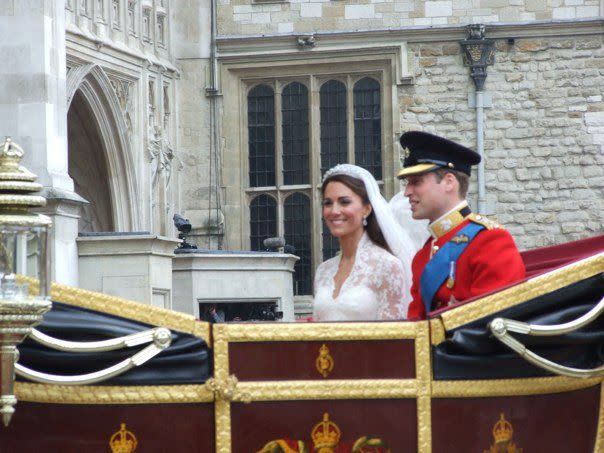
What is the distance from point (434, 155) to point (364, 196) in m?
0.53

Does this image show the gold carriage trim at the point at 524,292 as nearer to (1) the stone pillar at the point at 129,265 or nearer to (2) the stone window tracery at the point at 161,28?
(1) the stone pillar at the point at 129,265

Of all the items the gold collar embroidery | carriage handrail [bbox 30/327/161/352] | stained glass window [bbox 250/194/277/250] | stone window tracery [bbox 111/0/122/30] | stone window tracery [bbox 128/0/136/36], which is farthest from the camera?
stained glass window [bbox 250/194/277/250]

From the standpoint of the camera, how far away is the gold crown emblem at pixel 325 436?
5.44 m

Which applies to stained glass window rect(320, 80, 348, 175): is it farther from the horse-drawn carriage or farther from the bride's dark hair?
the horse-drawn carriage

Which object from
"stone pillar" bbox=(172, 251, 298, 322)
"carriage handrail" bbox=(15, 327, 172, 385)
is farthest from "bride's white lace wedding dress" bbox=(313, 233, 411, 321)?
"stone pillar" bbox=(172, 251, 298, 322)

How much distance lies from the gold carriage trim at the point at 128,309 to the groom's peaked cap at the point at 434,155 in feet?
3.63

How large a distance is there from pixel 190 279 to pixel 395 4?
570 centimetres

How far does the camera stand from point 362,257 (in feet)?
21.9

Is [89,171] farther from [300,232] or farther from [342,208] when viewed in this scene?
[342,208]

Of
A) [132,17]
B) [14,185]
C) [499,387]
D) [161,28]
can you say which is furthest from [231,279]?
[14,185]

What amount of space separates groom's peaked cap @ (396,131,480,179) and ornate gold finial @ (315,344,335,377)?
93cm

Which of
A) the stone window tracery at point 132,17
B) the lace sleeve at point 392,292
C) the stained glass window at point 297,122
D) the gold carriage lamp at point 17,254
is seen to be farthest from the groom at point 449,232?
the stained glass window at point 297,122

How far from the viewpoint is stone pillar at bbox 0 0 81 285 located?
49.1 feet

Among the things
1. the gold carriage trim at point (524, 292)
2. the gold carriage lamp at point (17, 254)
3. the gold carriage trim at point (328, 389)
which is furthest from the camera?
the gold carriage trim at point (524, 292)
